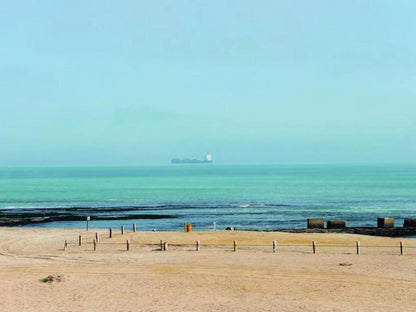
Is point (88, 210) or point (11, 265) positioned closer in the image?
point (11, 265)

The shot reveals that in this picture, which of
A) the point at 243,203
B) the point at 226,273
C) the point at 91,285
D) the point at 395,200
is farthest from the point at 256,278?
the point at 395,200

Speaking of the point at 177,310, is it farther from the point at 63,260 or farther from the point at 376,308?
the point at 63,260

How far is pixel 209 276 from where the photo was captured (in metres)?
33.2

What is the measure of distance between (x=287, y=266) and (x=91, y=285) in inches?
496

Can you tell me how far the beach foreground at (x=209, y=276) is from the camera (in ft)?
90.5

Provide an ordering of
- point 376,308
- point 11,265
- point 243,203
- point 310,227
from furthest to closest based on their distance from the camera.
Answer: point 243,203 < point 310,227 < point 11,265 < point 376,308

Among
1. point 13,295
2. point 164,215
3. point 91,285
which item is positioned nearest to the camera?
point 13,295

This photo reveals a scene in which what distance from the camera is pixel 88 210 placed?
95938 mm


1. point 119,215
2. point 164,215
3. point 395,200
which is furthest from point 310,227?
point 395,200

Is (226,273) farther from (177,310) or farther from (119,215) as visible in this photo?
(119,215)

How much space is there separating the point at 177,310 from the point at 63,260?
51.1 ft

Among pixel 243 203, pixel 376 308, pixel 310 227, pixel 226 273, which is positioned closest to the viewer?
pixel 376 308

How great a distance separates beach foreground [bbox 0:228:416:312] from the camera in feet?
90.5

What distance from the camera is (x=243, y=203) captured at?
109438mm
